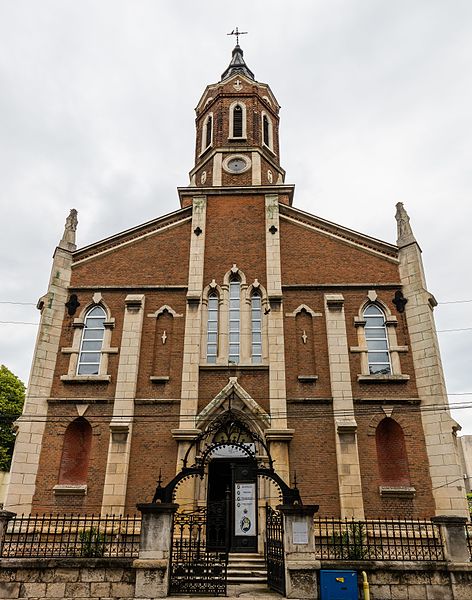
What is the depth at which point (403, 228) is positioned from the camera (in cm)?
1972

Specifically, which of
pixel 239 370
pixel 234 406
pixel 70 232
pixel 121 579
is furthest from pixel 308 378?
pixel 70 232

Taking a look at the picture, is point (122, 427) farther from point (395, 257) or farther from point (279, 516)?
point (395, 257)

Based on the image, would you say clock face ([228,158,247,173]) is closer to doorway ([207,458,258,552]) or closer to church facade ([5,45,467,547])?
church facade ([5,45,467,547])

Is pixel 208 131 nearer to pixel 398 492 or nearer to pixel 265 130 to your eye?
pixel 265 130

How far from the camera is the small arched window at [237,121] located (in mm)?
25114

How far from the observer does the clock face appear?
2358 cm

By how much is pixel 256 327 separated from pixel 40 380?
26.5 feet

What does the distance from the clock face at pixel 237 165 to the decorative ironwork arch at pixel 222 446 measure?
12.2 m

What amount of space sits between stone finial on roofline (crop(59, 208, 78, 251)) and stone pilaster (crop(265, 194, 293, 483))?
26.8 ft

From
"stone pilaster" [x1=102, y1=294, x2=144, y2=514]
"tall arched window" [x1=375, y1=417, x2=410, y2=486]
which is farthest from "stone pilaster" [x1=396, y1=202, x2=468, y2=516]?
"stone pilaster" [x1=102, y1=294, x2=144, y2=514]

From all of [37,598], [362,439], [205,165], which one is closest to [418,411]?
[362,439]

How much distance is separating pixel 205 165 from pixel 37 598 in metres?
19.8

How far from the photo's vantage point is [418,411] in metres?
16.6

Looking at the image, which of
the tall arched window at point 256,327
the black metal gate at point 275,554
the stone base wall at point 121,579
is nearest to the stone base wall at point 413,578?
the stone base wall at point 121,579
